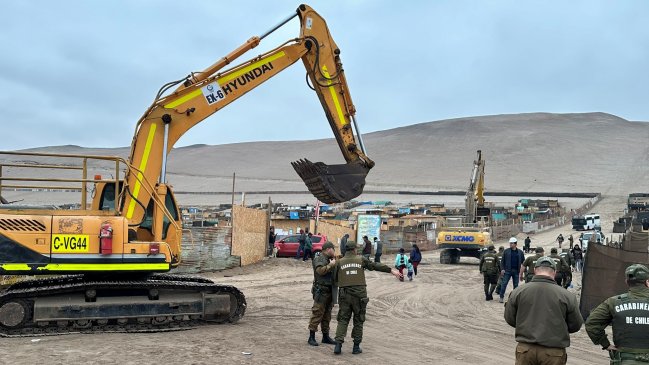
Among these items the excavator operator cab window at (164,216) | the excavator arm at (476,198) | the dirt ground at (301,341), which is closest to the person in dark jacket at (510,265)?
the dirt ground at (301,341)

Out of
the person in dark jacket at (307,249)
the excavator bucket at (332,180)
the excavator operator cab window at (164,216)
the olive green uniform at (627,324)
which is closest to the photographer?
the olive green uniform at (627,324)

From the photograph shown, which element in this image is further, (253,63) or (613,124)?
(613,124)

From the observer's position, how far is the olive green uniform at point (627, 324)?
20.7 feet

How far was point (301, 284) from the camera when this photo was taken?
2134cm

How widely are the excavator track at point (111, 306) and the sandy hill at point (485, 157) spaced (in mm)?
92141

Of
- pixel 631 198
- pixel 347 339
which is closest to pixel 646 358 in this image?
pixel 347 339

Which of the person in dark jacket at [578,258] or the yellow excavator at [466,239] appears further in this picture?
the yellow excavator at [466,239]

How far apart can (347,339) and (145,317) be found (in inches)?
146

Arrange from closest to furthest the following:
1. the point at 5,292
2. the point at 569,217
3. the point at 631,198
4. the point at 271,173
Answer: the point at 5,292 → the point at 569,217 → the point at 631,198 → the point at 271,173

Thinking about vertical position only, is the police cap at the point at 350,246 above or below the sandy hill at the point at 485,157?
below

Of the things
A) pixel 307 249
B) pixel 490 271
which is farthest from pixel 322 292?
pixel 307 249

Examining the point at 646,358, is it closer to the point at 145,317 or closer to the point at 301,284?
the point at 145,317

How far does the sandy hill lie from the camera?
12262 cm

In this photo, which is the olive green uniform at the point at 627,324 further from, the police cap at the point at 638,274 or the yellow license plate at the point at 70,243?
the yellow license plate at the point at 70,243
